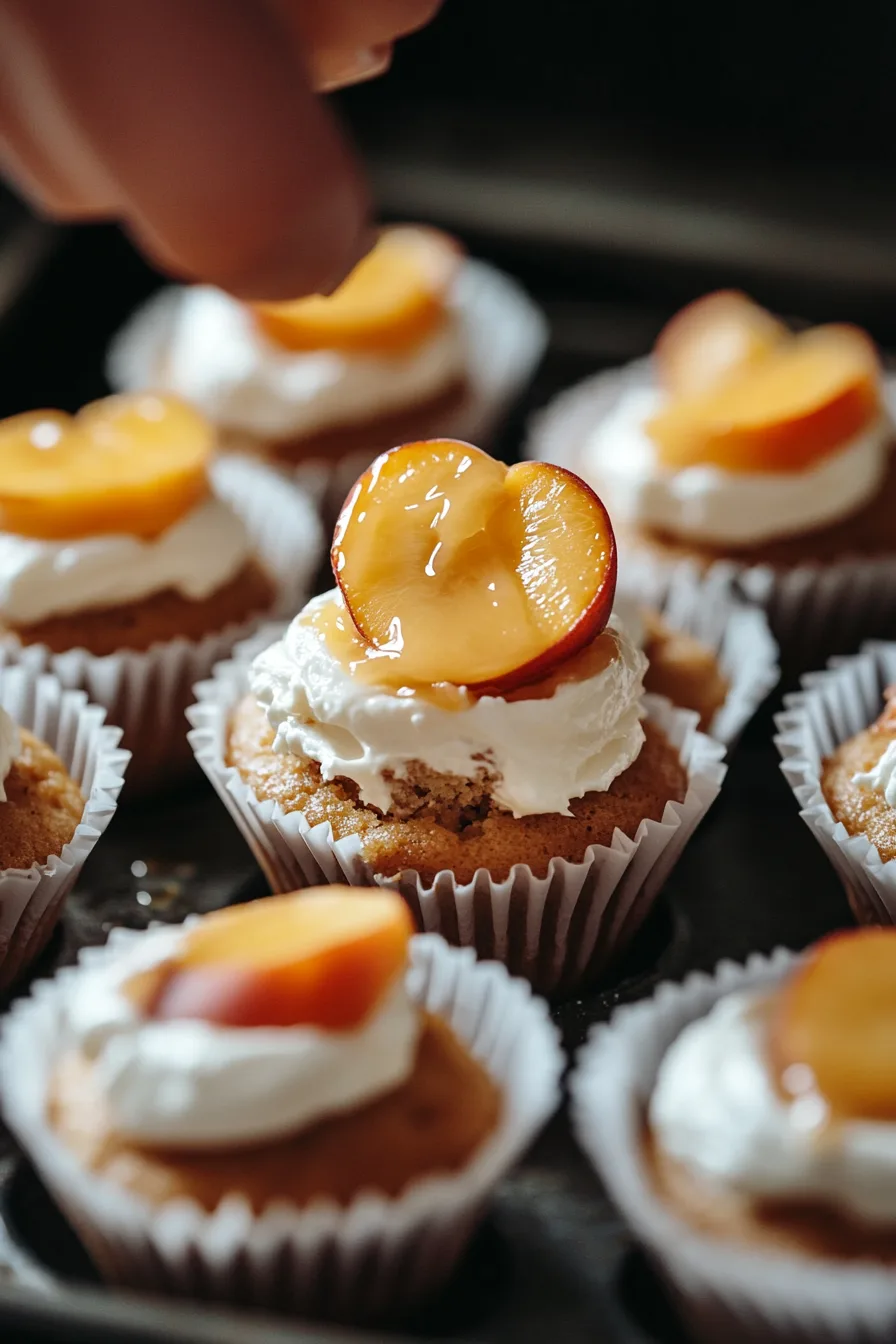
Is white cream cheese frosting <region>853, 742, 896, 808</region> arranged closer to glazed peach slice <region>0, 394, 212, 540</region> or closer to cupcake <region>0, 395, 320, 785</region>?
cupcake <region>0, 395, 320, 785</region>

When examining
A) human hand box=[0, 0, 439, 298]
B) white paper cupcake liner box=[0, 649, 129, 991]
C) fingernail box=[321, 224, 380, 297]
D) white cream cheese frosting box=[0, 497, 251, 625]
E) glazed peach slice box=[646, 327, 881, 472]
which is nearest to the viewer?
human hand box=[0, 0, 439, 298]

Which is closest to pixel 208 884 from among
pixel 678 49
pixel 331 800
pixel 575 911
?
pixel 331 800

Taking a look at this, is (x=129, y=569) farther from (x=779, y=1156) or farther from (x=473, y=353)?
(x=779, y=1156)

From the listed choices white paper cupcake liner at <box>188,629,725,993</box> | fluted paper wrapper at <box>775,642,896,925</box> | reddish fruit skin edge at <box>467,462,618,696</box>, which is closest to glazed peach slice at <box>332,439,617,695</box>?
reddish fruit skin edge at <box>467,462,618,696</box>

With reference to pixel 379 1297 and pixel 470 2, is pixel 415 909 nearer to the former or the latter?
pixel 379 1297

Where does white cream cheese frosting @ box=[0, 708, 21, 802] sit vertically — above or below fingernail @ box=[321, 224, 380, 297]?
below

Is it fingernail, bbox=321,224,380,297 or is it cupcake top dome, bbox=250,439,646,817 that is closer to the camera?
fingernail, bbox=321,224,380,297
